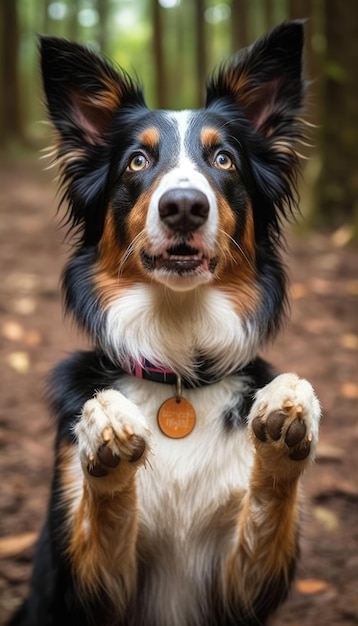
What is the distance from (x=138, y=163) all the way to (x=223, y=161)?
0.36 metres

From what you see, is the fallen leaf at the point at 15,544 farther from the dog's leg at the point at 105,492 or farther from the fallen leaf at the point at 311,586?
the fallen leaf at the point at 311,586

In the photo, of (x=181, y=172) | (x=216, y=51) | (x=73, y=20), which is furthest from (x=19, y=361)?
(x=216, y=51)

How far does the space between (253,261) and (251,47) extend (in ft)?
3.07

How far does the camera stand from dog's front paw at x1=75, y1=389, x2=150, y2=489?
2391 mm

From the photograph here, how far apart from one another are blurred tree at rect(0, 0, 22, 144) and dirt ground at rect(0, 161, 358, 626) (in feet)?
36.7

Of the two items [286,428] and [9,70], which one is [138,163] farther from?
[9,70]

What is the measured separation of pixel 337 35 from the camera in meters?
8.56

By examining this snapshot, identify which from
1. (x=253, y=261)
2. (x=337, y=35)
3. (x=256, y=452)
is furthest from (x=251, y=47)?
(x=337, y=35)

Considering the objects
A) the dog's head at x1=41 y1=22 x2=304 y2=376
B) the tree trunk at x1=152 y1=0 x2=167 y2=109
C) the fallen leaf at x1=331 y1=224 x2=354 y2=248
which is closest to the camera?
the dog's head at x1=41 y1=22 x2=304 y2=376

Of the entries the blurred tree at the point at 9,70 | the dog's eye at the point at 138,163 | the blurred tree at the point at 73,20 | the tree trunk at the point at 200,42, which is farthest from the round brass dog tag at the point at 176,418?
the blurred tree at the point at 73,20

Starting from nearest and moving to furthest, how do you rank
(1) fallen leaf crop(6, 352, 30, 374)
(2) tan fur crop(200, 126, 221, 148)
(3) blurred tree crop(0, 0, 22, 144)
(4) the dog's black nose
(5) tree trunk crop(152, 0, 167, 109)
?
(4) the dog's black nose
(2) tan fur crop(200, 126, 221, 148)
(1) fallen leaf crop(6, 352, 30, 374)
(5) tree trunk crop(152, 0, 167, 109)
(3) blurred tree crop(0, 0, 22, 144)

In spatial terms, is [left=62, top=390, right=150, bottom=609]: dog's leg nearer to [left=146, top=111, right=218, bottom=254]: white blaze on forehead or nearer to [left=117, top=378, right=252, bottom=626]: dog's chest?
[left=117, top=378, right=252, bottom=626]: dog's chest

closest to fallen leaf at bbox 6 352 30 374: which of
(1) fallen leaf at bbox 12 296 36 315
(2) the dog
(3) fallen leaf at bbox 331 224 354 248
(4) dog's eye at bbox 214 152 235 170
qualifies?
(1) fallen leaf at bbox 12 296 36 315

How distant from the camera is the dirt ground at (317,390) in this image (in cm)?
380
